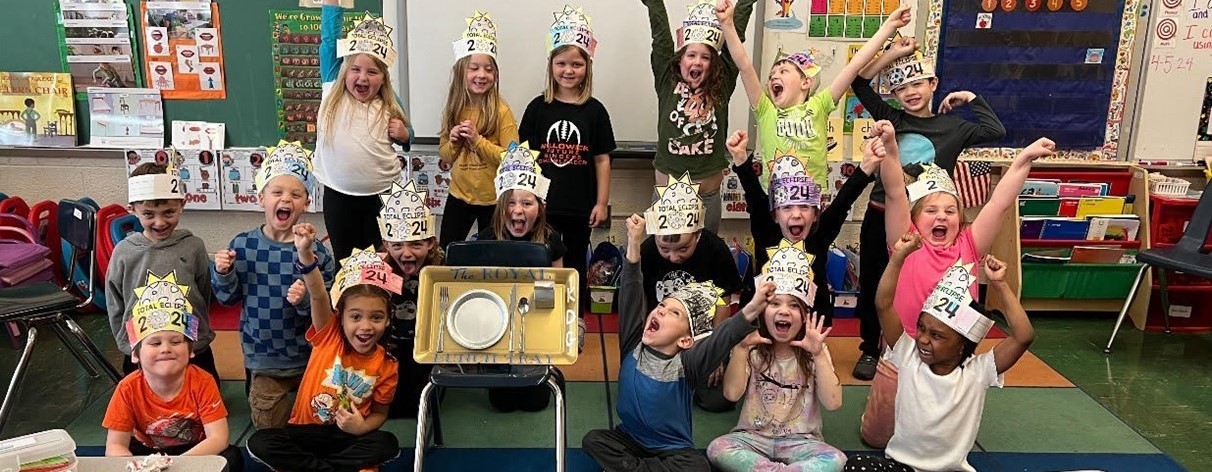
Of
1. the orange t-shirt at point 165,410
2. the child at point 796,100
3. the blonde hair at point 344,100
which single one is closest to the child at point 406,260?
the blonde hair at point 344,100

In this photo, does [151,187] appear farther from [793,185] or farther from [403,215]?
[793,185]

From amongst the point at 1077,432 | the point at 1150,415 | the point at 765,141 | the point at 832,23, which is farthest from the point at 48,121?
the point at 1150,415

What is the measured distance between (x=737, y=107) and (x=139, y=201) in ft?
9.64

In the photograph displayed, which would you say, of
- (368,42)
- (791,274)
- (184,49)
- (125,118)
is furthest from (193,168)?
(791,274)

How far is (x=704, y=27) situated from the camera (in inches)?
134

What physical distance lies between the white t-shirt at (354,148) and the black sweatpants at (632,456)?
1.52 m

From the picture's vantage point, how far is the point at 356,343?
2.68 m

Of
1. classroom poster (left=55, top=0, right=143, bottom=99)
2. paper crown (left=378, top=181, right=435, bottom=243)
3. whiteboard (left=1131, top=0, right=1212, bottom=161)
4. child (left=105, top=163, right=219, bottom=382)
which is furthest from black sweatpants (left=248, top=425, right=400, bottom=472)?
whiteboard (left=1131, top=0, right=1212, bottom=161)

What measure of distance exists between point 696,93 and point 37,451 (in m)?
2.68

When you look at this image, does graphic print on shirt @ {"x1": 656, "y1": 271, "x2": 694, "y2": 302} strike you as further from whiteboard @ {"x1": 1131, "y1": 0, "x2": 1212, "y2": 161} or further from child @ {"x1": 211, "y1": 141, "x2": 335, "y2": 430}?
whiteboard @ {"x1": 1131, "y1": 0, "x2": 1212, "y2": 161}

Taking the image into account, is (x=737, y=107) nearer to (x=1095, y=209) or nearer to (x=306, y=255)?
(x=1095, y=209)

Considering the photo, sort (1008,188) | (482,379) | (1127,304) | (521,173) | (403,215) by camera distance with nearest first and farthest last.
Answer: (482,379) < (1008,188) < (403,215) < (521,173) < (1127,304)

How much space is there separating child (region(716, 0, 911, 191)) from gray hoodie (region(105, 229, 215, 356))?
2.34 m

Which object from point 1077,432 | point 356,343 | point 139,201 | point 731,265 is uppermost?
point 139,201
